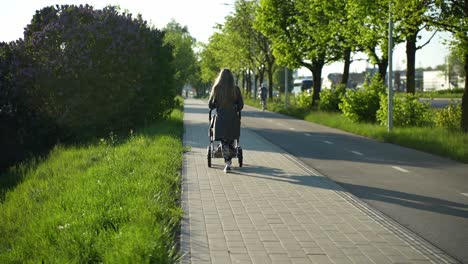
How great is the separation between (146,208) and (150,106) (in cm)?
1576

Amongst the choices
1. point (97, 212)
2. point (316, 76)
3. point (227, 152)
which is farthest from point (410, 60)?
point (97, 212)

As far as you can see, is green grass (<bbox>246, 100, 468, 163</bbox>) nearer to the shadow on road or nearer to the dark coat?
the shadow on road

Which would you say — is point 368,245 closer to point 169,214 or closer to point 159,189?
point 169,214

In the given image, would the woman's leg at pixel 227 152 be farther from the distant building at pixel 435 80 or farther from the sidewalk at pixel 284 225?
the distant building at pixel 435 80

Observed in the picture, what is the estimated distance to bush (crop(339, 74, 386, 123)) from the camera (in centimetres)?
2495

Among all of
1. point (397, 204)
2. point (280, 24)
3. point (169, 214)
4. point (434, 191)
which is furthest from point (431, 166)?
point (280, 24)

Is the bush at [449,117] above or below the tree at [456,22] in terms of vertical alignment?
below

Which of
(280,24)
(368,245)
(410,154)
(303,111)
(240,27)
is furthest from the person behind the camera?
(240,27)

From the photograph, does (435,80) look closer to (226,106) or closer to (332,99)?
(332,99)

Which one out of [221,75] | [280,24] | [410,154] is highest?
[280,24]

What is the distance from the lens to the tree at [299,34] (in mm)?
33594

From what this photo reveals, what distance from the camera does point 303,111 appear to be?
36.0 meters

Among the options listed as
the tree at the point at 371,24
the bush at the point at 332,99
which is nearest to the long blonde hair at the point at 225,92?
the tree at the point at 371,24

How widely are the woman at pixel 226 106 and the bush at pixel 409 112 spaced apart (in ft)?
38.9
